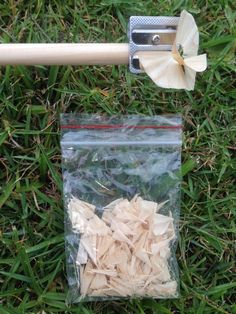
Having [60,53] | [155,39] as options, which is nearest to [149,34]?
[155,39]

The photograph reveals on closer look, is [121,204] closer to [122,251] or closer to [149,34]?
[122,251]

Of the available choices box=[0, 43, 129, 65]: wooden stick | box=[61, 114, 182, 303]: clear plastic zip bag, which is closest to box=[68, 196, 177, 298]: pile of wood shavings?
box=[61, 114, 182, 303]: clear plastic zip bag

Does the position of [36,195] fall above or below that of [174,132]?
below

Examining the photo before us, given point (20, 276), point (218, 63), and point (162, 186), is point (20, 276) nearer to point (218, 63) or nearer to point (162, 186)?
point (162, 186)

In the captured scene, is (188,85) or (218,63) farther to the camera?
(218,63)

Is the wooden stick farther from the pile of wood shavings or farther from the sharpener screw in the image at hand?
the pile of wood shavings

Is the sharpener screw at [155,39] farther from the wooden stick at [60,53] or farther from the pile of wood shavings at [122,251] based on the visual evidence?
the pile of wood shavings at [122,251]

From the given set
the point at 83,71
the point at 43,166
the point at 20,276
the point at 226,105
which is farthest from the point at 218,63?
the point at 20,276
